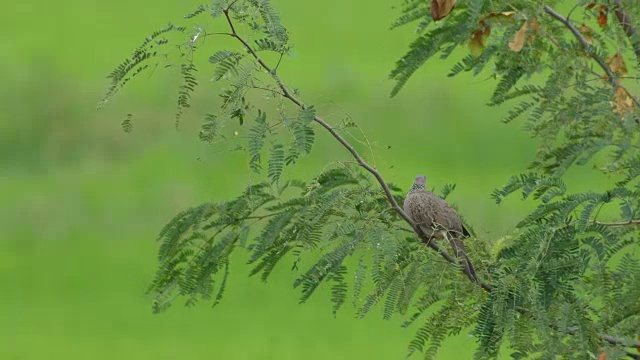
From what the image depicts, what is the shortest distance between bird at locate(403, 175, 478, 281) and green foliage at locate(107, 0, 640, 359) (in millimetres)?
68

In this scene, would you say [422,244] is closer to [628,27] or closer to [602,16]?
[628,27]

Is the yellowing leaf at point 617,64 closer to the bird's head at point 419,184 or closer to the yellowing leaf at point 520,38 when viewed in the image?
the yellowing leaf at point 520,38

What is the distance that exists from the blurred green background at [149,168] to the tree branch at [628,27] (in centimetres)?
558

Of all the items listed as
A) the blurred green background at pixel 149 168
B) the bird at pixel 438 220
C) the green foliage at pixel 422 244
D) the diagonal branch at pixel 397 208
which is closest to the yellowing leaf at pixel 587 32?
the green foliage at pixel 422 244

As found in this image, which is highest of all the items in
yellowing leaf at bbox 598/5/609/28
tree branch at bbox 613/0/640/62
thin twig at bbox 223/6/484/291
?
yellowing leaf at bbox 598/5/609/28

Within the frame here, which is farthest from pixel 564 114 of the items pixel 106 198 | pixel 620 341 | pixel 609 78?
pixel 106 198

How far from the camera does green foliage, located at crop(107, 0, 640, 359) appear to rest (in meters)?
4.83

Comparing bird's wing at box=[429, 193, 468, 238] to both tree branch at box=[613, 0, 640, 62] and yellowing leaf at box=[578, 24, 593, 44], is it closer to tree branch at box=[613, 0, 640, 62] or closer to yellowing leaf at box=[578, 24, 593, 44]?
tree branch at box=[613, 0, 640, 62]

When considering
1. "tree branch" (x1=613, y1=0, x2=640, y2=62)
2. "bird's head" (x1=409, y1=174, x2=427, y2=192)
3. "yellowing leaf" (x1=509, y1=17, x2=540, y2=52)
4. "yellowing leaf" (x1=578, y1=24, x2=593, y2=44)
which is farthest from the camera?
"yellowing leaf" (x1=578, y1=24, x2=593, y2=44)

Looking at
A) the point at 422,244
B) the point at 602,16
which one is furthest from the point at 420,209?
the point at 602,16

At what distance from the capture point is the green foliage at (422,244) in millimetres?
4828

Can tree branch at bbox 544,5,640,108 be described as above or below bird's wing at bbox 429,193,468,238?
above

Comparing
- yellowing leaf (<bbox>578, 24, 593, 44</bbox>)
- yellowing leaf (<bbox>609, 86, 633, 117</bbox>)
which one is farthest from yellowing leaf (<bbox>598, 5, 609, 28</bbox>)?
yellowing leaf (<bbox>609, 86, 633, 117</bbox>)

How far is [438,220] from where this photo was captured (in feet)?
18.3
